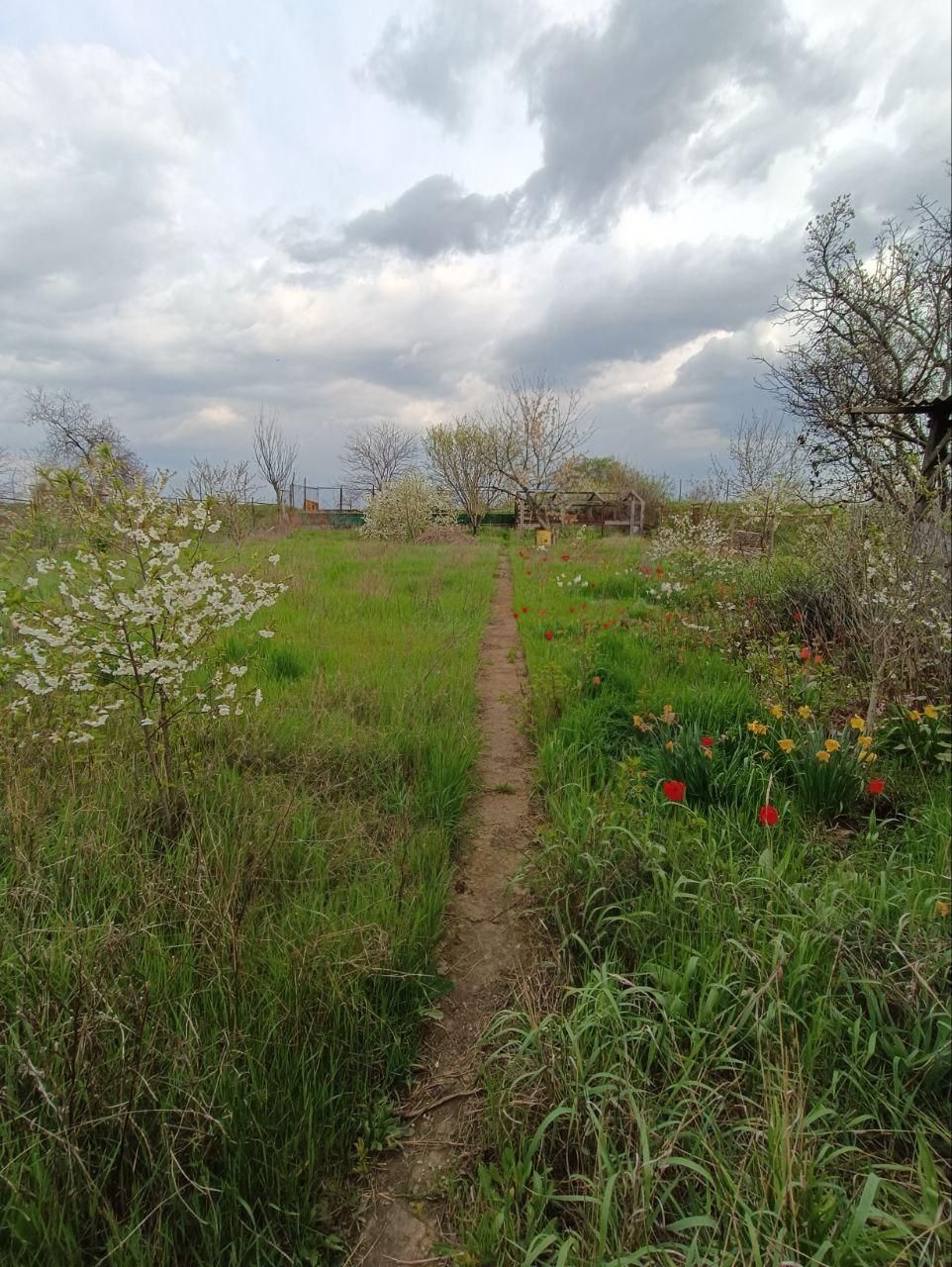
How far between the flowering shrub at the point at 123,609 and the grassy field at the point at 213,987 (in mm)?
330

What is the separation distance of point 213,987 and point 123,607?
137 cm

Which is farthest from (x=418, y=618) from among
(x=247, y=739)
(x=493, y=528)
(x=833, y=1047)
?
(x=493, y=528)

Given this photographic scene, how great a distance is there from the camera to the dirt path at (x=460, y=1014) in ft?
3.94

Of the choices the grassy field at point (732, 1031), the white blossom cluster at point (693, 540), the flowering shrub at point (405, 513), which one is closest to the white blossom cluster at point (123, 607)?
the grassy field at point (732, 1031)

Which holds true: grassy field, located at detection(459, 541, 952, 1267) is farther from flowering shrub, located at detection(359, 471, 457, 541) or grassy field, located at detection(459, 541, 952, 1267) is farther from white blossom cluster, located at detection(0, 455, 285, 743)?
flowering shrub, located at detection(359, 471, 457, 541)

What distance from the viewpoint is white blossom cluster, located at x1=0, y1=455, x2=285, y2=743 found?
2094 millimetres

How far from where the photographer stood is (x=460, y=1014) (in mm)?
1723

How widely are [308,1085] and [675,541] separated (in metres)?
11.5

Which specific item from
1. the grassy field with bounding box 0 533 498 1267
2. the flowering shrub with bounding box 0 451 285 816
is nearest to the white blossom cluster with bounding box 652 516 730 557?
the grassy field with bounding box 0 533 498 1267

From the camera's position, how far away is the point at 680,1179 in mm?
1124

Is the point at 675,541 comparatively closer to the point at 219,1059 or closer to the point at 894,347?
the point at 894,347

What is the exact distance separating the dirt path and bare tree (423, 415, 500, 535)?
990 inches

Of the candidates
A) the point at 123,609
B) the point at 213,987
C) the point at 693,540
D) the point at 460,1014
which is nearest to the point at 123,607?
the point at 123,609

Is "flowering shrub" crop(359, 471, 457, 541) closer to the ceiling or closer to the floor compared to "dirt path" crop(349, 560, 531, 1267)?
closer to the ceiling
